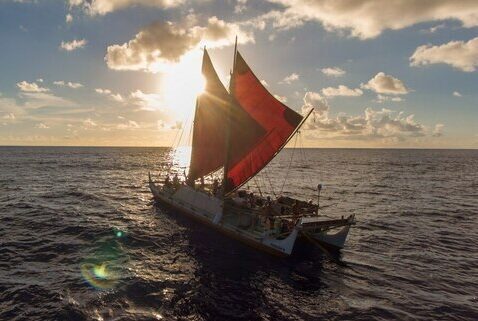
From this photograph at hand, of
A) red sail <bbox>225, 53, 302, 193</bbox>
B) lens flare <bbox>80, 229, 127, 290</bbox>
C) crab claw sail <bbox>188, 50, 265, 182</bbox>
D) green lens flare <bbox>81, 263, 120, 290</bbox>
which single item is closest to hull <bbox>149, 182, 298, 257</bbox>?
crab claw sail <bbox>188, 50, 265, 182</bbox>

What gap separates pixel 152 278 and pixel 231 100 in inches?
648

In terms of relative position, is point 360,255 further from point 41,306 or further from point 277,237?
point 41,306

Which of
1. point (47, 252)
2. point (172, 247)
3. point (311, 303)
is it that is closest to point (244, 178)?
point (172, 247)

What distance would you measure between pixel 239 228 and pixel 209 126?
11.3m

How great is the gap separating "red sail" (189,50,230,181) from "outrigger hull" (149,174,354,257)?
2.80 metres

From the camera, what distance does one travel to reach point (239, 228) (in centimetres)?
2884

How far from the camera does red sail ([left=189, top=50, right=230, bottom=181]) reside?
33.5 metres

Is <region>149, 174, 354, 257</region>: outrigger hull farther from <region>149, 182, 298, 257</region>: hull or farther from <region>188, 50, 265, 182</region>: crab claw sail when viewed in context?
<region>188, 50, 265, 182</region>: crab claw sail

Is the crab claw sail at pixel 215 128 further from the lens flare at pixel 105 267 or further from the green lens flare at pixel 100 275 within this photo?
the green lens flare at pixel 100 275

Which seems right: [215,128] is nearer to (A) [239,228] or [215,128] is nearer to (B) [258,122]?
(B) [258,122]

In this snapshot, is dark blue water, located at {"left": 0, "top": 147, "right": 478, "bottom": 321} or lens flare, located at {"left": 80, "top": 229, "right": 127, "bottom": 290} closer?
dark blue water, located at {"left": 0, "top": 147, "right": 478, "bottom": 321}

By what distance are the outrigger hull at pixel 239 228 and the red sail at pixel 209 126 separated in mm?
2801

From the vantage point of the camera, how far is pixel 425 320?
17781mm

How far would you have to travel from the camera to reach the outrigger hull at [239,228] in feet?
83.9
